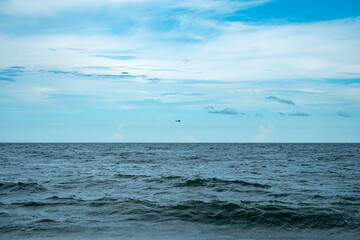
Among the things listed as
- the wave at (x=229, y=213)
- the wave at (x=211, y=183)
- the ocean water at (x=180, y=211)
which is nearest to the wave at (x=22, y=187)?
the ocean water at (x=180, y=211)

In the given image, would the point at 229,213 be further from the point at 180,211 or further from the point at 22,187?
the point at 22,187

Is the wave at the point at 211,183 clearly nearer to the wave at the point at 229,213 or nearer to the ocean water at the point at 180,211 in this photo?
the ocean water at the point at 180,211

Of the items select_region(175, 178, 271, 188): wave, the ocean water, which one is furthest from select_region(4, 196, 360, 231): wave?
select_region(175, 178, 271, 188): wave

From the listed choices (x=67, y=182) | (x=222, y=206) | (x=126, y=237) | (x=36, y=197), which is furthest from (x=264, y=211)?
(x=67, y=182)

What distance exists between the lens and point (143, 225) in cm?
1323

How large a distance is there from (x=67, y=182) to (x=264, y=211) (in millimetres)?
16120

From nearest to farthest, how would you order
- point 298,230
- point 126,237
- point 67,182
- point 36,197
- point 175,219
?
point 126,237 < point 298,230 < point 175,219 < point 36,197 < point 67,182

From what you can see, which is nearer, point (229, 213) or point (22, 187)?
point (229, 213)

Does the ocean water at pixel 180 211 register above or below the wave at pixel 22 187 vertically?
above

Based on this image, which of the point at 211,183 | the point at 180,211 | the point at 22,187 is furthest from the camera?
the point at 211,183

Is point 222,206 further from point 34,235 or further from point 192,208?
point 34,235

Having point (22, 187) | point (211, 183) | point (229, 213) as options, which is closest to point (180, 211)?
point (229, 213)

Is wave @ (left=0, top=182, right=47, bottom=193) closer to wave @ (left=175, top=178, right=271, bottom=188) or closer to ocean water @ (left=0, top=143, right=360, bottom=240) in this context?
ocean water @ (left=0, top=143, right=360, bottom=240)

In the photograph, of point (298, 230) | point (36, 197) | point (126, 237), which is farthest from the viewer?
point (36, 197)
